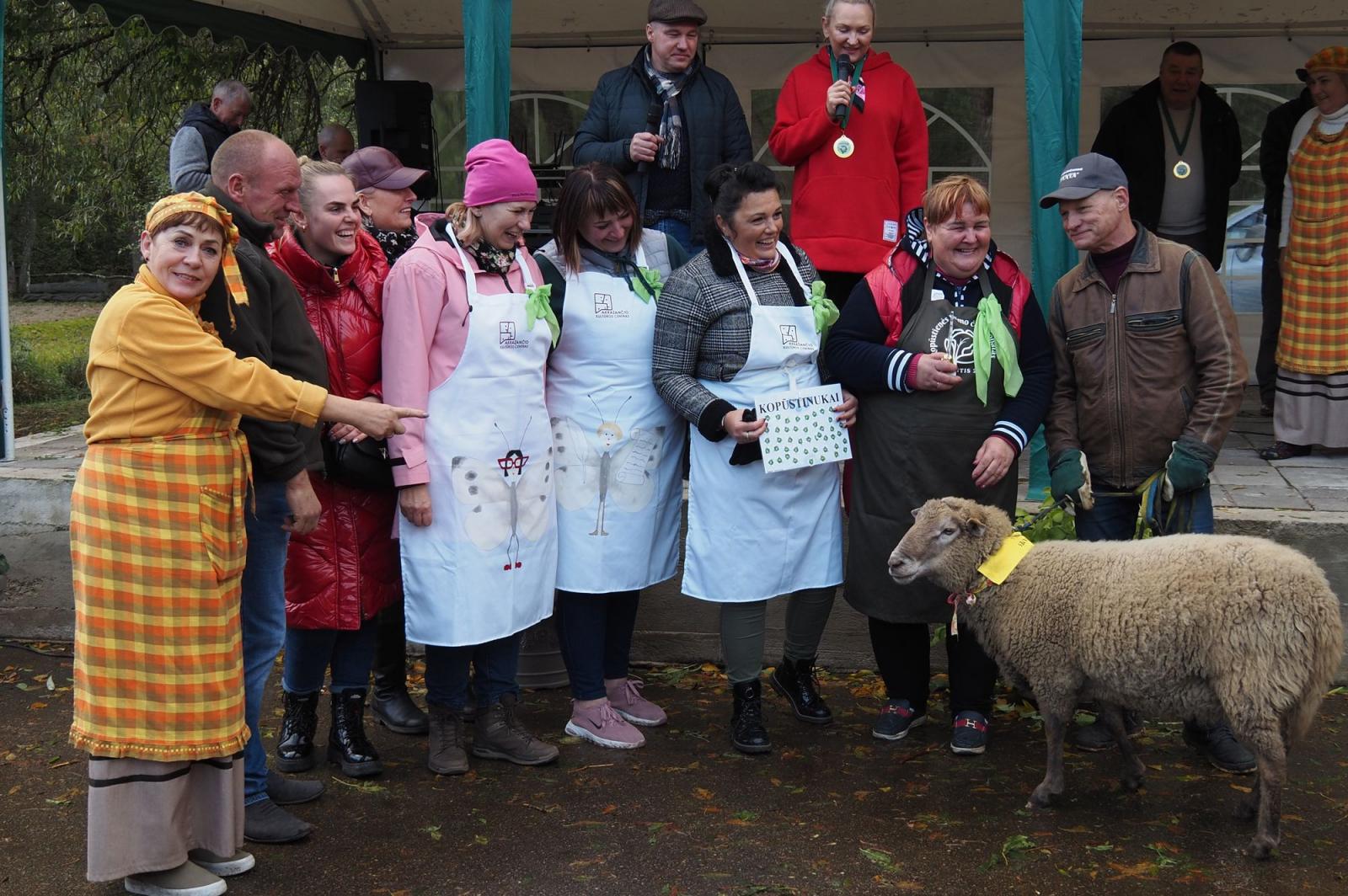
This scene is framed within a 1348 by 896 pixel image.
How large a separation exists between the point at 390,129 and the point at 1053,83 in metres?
5.11

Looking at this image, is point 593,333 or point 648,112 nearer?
point 593,333

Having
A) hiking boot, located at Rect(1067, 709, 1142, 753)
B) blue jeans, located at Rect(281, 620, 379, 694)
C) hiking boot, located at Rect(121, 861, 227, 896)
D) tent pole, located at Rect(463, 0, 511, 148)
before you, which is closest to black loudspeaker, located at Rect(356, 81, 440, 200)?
tent pole, located at Rect(463, 0, 511, 148)

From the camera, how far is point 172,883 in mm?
3652

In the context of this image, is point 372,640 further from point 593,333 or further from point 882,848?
point 882,848

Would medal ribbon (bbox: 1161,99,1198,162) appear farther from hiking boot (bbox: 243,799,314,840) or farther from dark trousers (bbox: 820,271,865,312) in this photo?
hiking boot (bbox: 243,799,314,840)

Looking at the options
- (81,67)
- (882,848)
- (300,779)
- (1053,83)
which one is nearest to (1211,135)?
(1053,83)

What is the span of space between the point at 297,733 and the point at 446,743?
519 mm

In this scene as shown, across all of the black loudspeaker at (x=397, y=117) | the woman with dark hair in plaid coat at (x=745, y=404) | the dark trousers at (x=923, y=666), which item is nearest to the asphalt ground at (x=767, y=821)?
the dark trousers at (x=923, y=666)

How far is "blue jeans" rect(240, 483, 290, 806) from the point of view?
3908 millimetres

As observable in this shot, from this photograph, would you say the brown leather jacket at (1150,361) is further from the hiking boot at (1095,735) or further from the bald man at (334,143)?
the bald man at (334,143)

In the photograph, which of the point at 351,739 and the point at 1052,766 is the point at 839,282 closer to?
the point at 1052,766

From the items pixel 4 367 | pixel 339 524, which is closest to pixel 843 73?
pixel 339 524

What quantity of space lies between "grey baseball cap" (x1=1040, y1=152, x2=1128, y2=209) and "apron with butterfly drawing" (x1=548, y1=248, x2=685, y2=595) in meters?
1.48

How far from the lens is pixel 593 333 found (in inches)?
183
